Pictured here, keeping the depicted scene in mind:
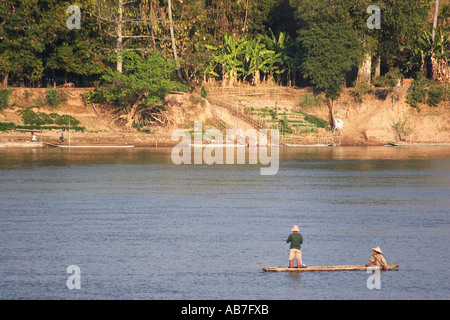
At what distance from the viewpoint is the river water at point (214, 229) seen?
91.9 feet

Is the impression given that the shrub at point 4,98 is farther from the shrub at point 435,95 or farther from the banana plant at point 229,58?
the shrub at point 435,95

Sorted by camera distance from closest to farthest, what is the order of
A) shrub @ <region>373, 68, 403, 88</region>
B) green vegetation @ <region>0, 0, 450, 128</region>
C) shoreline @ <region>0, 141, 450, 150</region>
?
shoreline @ <region>0, 141, 450, 150</region> → green vegetation @ <region>0, 0, 450, 128</region> → shrub @ <region>373, 68, 403, 88</region>

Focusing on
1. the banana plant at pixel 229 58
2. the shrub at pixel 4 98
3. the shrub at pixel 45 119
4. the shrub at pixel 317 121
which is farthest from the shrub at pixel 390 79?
the shrub at pixel 4 98

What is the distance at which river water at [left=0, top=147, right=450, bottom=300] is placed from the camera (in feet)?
91.9

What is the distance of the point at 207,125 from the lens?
3634 inches

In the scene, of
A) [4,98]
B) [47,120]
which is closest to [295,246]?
[47,120]

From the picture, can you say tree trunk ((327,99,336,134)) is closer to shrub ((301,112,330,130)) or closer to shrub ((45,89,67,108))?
shrub ((301,112,330,130))

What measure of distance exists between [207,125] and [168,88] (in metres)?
7.28

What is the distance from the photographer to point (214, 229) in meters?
37.9

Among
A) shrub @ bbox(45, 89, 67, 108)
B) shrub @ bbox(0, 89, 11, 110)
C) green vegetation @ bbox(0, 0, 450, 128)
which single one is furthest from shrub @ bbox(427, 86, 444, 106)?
shrub @ bbox(0, 89, 11, 110)

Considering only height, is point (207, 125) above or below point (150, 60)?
below
